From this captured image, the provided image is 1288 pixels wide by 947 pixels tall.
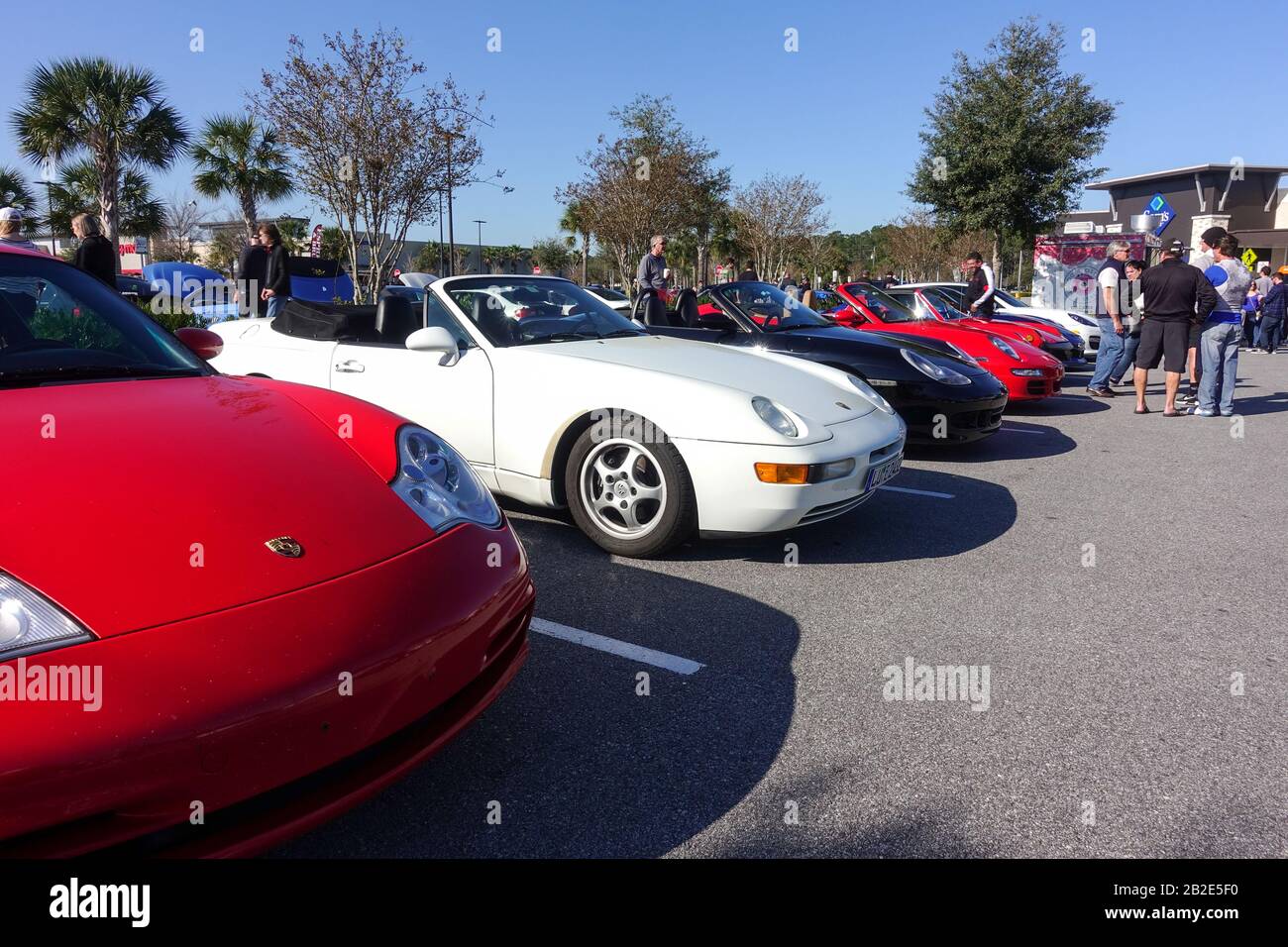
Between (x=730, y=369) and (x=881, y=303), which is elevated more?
(x=881, y=303)

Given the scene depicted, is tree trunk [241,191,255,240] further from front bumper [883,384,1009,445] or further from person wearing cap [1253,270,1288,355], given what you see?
person wearing cap [1253,270,1288,355]

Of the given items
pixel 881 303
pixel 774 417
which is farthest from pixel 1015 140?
pixel 774 417

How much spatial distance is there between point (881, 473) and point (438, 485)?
2.42m

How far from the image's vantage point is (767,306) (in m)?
6.79

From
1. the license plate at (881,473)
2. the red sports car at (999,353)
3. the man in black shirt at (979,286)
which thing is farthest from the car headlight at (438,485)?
the man in black shirt at (979,286)

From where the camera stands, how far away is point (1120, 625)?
326cm

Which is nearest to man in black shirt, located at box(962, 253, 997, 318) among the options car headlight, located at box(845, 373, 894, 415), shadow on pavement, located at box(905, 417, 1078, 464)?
shadow on pavement, located at box(905, 417, 1078, 464)

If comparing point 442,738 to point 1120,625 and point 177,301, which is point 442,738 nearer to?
point 1120,625

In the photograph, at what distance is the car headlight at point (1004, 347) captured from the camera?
27.7 ft

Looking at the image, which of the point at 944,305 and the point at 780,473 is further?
the point at 944,305

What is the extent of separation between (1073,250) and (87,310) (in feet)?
77.5

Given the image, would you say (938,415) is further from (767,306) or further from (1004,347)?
(1004,347)

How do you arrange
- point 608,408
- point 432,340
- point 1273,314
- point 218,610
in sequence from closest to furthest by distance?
1. point 218,610
2. point 608,408
3. point 432,340
4. point 1273,314
